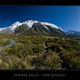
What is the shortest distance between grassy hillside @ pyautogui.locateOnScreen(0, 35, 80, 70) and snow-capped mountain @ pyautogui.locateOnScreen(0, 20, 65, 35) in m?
0.04

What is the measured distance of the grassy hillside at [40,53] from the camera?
276 centimetres

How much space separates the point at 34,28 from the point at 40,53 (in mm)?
203

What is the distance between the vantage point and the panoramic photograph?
9.10 ft

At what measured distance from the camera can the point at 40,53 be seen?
279 centimetres

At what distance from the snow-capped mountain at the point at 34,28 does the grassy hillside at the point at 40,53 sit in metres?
0.04

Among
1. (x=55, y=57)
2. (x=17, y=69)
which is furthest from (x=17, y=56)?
(x=55, y=57)
